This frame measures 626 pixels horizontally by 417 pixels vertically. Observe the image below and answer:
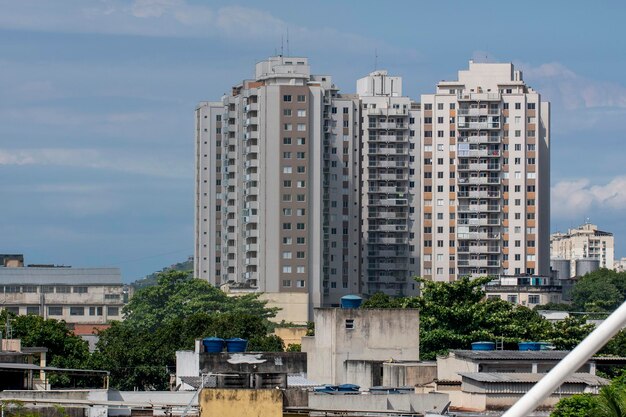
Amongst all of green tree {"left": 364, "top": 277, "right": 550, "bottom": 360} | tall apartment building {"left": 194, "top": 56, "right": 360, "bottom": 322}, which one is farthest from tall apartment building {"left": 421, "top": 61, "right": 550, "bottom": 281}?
green tree {"left": 364, "top": 277, "right": 550, "bottom": 360}

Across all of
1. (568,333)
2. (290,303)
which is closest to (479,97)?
(290,303)

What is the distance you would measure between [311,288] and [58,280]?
36.5 m

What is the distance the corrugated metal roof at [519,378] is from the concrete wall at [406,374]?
20.6ft

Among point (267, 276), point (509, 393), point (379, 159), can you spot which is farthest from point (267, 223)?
point (509, 393)

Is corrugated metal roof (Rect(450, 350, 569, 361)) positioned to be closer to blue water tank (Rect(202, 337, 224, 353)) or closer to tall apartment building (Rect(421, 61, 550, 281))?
blue water tank (Rect(202, 337, 224, 353))

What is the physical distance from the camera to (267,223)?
180 metres

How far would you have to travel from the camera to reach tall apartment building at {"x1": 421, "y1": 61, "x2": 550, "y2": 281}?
194 m

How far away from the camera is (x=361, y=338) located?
189 ft

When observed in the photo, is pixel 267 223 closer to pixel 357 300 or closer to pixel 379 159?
pixel 379 159

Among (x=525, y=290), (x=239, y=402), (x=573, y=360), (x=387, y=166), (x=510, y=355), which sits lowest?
(x=239, y=402)

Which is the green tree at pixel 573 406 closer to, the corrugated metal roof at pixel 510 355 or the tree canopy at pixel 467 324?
the corrugated metal roof at pixel 510 355

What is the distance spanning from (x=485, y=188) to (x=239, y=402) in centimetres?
16713

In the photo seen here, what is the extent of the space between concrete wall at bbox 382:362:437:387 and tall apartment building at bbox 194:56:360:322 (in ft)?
406

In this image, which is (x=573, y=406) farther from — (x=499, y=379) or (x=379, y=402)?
(x=499, y=379)
